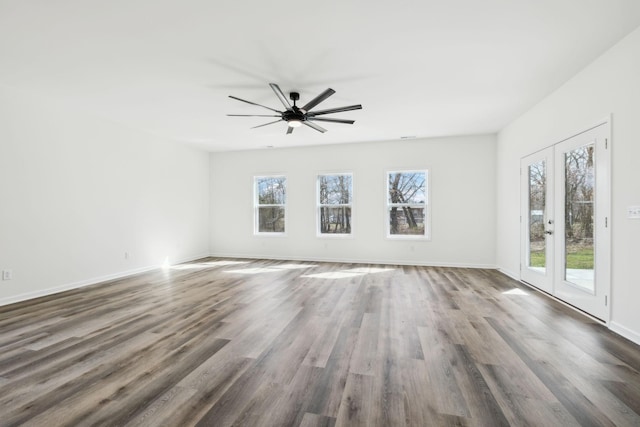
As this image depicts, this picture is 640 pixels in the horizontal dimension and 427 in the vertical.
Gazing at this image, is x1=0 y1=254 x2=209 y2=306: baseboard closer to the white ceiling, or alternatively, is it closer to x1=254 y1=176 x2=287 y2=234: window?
x1=254 y1=176 x2=287 y2=234: window

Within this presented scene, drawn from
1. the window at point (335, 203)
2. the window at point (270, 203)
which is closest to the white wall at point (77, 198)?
the window at point (270, 203)

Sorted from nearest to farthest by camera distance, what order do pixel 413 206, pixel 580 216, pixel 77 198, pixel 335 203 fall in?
pixel 580 216 < pixel 77 198 < pixel 413 206 < pixel 335 203

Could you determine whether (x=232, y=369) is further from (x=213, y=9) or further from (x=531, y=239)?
(x=531, y=239)

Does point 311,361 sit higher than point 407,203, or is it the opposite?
point 407,203

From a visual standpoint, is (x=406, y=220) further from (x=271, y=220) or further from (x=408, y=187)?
(x=271, y=220)

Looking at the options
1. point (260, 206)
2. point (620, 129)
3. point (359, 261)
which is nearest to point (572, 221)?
point (620, 129)

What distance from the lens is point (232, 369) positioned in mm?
2133

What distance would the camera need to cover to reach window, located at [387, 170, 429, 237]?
21.5 ft

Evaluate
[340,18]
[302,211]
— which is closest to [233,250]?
[302,211]

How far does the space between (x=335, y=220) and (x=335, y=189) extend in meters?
0.75

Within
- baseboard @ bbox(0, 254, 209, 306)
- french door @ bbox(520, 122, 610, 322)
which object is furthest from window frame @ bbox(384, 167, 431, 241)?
baseboard @ bbox(0, 254, 209, 306)

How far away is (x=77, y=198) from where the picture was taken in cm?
462

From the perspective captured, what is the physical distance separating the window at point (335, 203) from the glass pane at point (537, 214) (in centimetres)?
348

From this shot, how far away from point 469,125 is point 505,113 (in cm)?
71
